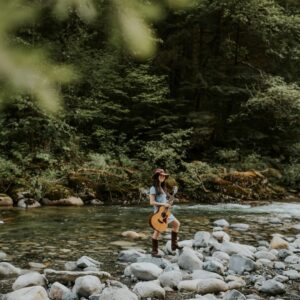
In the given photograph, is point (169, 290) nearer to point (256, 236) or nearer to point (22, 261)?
point (22, 261)

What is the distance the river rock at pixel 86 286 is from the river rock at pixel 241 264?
211 centimetres

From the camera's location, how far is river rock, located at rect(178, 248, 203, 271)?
650 cm

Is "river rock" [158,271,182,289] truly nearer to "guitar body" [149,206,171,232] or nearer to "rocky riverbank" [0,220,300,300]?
"rocky riverbank" [0,220,300,300]

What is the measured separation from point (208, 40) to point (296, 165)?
9.16 metres

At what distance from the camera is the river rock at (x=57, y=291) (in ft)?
16.4

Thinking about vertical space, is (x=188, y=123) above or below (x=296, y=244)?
above

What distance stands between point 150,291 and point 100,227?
5215 mm

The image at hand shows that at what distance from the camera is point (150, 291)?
5.12m

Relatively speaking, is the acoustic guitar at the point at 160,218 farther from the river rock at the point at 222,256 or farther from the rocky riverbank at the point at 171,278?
the river rock at the point at 222,256

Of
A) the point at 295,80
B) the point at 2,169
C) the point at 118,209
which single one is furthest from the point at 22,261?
the point at 295,80

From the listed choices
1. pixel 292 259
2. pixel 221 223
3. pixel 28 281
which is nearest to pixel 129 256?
pixel 28 281

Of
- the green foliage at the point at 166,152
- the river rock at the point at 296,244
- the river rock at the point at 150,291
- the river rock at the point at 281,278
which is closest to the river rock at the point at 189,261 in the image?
the river rock at the point at 281,278

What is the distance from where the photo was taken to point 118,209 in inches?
546

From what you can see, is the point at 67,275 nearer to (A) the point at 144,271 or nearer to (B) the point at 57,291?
(B) the point at 57,291
